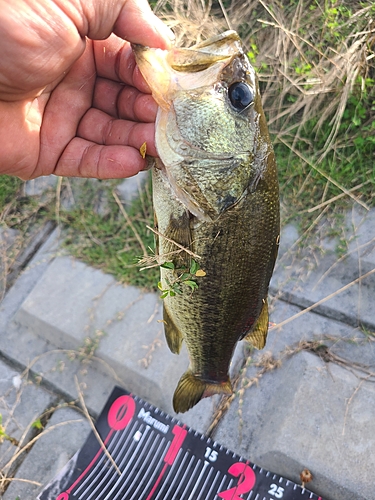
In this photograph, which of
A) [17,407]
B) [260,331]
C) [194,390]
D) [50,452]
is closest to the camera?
[260,331]

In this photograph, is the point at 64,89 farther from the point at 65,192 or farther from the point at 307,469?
the point at 307,469

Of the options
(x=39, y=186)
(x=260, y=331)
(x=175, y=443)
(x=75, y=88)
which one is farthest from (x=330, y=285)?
(x=39, y=186)

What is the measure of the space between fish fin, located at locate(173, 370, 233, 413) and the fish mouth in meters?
1.18

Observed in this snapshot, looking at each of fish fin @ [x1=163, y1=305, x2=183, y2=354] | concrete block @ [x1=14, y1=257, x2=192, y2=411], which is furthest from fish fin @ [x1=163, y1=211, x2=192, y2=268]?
concrete block @ [x1=14, y1=257, x2=192, y2=411]

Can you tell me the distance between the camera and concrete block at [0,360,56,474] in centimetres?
236

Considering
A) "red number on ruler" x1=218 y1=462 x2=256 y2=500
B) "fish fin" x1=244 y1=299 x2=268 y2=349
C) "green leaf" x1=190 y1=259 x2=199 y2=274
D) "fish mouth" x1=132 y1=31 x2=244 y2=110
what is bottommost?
"red number on ruler" x1=218 y1=462 x2=256 y2=500

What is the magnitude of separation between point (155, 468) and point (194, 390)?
632 mm

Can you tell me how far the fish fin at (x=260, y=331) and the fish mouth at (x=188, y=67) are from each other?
0.90 m

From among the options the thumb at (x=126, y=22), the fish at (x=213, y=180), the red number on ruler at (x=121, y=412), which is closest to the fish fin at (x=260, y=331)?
the fish at (x=213, y=180)

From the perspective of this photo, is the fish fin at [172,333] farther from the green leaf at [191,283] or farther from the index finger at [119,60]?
the index finger at [119,60]

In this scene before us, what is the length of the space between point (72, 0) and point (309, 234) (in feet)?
6.29

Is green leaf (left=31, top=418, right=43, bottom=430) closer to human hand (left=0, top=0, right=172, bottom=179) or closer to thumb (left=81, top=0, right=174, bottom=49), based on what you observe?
human hand (left=0, top=0, right=172, bottom=179)

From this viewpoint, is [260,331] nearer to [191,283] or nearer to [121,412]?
[191,283]

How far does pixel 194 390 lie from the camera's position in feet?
6.13
